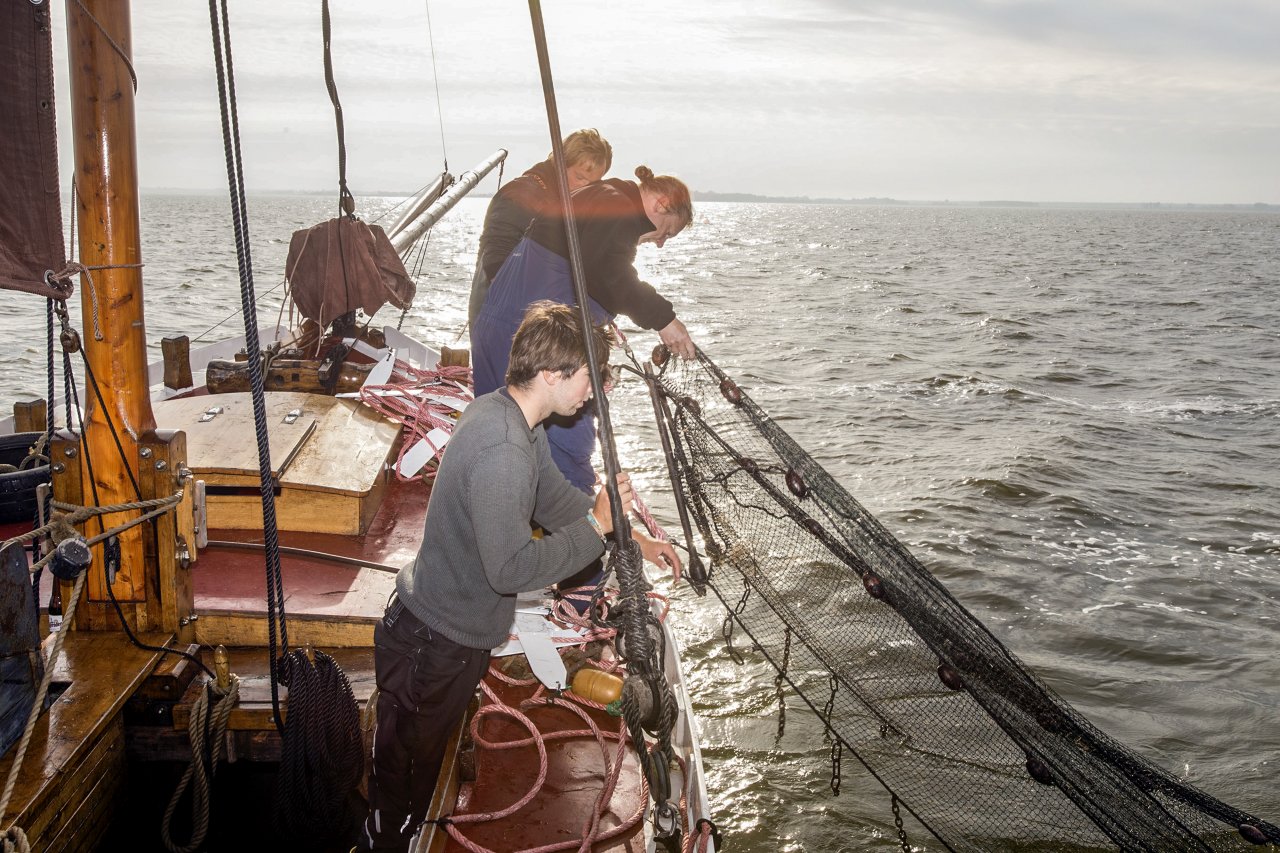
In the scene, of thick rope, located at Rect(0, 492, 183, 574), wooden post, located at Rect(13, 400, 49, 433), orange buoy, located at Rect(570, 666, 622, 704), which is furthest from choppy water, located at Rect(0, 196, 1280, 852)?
wooden post, located at Rect(13, 400, 49, 433)

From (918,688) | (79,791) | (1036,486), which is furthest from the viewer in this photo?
(1036,486)

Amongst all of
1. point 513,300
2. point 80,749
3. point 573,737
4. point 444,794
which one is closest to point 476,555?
point 444,794

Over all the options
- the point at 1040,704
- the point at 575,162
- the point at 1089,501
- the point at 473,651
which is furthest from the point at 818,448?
the point at 473,651

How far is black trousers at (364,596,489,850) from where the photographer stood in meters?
2.92

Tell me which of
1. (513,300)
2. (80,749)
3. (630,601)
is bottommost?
(80,749)

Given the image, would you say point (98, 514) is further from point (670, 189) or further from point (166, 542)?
point (670, 189)

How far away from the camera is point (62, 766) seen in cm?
294

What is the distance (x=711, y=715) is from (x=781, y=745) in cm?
55

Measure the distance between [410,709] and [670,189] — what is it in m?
2.57

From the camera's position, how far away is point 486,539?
2.60 m

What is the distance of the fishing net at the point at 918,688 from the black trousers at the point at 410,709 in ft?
3.61

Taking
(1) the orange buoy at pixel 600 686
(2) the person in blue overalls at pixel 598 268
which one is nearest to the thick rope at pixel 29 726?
(1) the orange buoy at pixel 600 686

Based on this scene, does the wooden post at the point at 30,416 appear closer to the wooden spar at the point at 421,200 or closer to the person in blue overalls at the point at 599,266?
the person in blue overalls at the point at 599,266

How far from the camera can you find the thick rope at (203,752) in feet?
11.4
